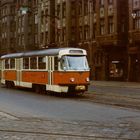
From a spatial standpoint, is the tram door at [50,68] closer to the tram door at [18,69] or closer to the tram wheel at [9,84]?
the tram door at [18,69]

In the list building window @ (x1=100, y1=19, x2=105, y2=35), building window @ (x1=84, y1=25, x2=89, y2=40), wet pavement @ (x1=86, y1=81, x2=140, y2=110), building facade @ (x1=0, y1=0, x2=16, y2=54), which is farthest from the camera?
building facade @ (x1=0, y1=0, x2=16, y2=54)

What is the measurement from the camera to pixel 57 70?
29.1m

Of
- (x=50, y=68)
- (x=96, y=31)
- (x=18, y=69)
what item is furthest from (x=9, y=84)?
(x=96, y=31)

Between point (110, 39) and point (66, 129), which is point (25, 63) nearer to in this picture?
point (110, 39)

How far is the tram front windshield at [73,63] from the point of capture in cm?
2869

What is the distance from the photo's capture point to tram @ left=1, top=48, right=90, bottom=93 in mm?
28578

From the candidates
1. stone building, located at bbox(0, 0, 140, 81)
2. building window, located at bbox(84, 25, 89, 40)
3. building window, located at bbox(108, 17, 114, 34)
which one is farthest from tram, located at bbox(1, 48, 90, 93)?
building window, located at bbox(84, 25, 89, 40)

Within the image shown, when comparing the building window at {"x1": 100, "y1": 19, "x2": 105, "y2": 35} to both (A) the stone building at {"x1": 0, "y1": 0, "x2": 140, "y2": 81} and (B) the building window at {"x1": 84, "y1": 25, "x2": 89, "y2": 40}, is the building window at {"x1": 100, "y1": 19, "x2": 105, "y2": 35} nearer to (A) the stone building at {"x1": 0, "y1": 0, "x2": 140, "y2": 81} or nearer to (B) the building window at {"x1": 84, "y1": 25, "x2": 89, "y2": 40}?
(A) the stone building at {"x1": 0, "y1": 0, "x2": 140, "y2": 81}

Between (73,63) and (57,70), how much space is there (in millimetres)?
990

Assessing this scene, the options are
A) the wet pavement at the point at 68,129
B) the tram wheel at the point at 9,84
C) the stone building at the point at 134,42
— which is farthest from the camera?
the stone building at the point at 134,42

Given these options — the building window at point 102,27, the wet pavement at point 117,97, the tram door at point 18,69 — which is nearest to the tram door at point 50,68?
the wet pavement at point 117,97

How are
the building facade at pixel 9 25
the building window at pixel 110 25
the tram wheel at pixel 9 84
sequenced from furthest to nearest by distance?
1. the building facade at pixel 9 25
2. the building window at pixel 110 25
3. the tram wheel at pixel 9 84

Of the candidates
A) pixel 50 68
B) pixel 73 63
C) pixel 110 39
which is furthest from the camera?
pixel 110 39

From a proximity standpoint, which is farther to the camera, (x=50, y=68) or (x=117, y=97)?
(x=50, y=68)
